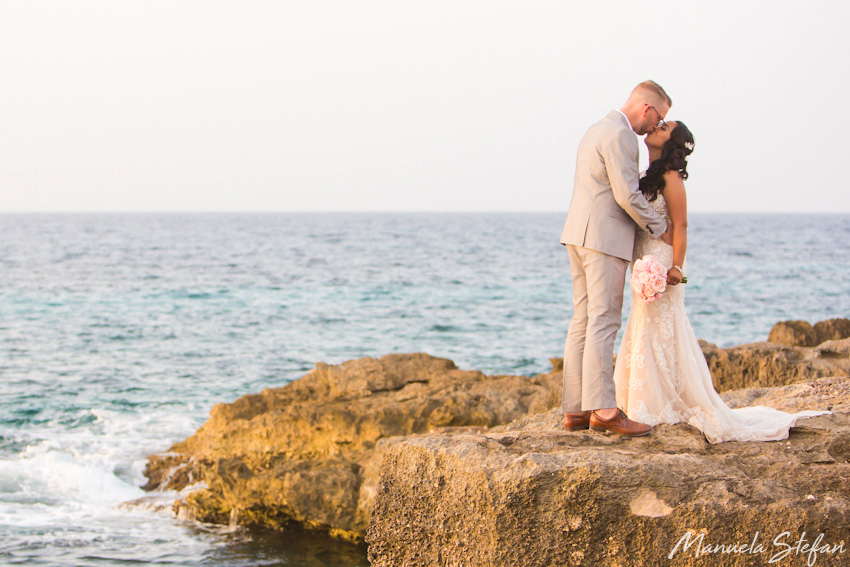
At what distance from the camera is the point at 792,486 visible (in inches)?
146

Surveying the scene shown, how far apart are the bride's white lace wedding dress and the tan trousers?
212mm

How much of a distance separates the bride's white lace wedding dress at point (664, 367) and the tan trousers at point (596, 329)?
8.3 inches

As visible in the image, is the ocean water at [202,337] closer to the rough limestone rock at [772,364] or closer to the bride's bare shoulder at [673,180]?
the rough limestone rock at [772,364]

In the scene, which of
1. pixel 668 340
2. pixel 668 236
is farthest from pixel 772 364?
pixel 668 236

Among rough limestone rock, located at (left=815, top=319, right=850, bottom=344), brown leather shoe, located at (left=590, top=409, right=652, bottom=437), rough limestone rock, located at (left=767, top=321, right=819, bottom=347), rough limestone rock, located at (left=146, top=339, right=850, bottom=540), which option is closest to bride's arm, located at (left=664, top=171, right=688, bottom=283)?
brown leather shoe, located at (left=590, top=409, right=652, bottom=437)

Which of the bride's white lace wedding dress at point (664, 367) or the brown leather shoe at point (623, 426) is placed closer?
the brown leather shoe at point (623, 426)

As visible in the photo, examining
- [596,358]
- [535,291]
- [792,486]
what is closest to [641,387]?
[596,358]

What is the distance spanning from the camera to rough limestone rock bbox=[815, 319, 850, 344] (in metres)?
10.5

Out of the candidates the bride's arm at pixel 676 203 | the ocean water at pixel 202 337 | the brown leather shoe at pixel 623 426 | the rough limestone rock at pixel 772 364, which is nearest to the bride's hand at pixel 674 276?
the bride's arm at pixel 676 203

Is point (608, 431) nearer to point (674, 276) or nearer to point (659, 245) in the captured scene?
point (674, 276)

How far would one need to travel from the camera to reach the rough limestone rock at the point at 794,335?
1041 centimetres

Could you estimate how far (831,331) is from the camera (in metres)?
10.6

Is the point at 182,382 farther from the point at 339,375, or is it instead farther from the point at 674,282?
the point at 674,282

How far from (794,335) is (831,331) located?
586 mm
